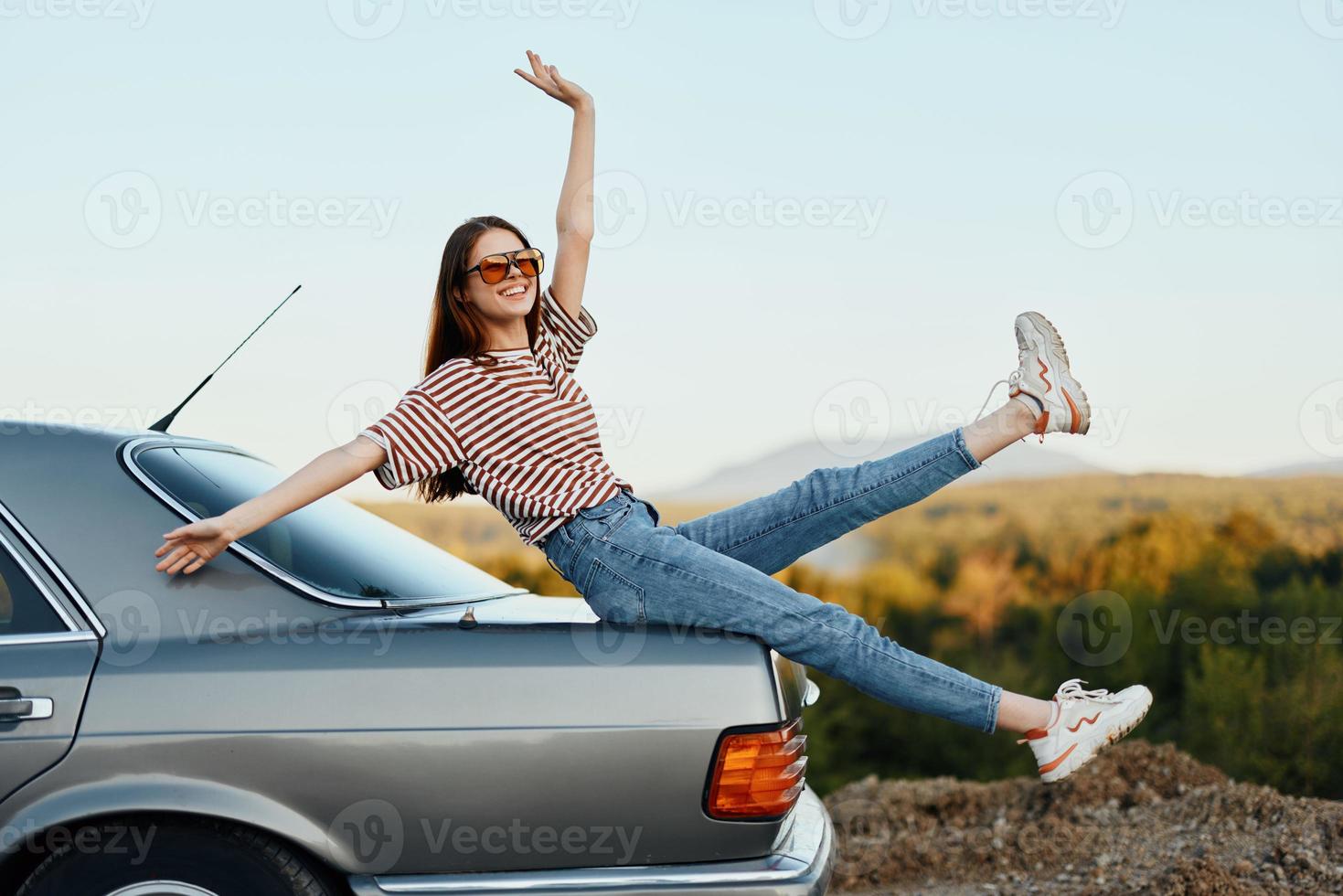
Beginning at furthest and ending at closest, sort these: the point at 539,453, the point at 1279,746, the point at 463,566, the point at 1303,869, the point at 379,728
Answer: the point at 1279,746 → the point at 1303,869 → the point at 463,566 → the point at 539,453 → the point at 379,728

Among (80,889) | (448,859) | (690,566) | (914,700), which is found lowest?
(80,889)

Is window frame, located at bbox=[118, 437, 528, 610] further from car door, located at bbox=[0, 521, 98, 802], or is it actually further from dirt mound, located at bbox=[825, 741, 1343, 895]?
dirt mound, located at bbox=[825, 741, 1343, 895]

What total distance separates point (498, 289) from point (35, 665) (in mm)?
1445

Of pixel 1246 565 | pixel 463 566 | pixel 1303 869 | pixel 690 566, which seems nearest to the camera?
pixel 690 566

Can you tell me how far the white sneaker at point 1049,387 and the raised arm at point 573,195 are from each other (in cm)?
134

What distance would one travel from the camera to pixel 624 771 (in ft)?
8.04

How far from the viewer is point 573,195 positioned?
365cm

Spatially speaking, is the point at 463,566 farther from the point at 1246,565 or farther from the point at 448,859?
the point at 1246,565

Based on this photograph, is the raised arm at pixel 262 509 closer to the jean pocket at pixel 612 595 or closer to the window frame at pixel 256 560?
the window frame at pixel 256 560

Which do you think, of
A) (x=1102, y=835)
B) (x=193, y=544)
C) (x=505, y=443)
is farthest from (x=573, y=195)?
(x=1102, y=835)

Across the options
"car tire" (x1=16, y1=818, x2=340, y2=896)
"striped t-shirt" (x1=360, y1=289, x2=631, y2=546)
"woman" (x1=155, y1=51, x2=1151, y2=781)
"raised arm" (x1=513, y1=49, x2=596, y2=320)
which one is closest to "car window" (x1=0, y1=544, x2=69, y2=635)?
"woman" (x1=155, y1=51, x2=1151, y2=781)

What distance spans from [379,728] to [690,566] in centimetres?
82

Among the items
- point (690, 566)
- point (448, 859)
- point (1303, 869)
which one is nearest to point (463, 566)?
point (690, 566)

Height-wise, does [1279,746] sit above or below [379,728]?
below
